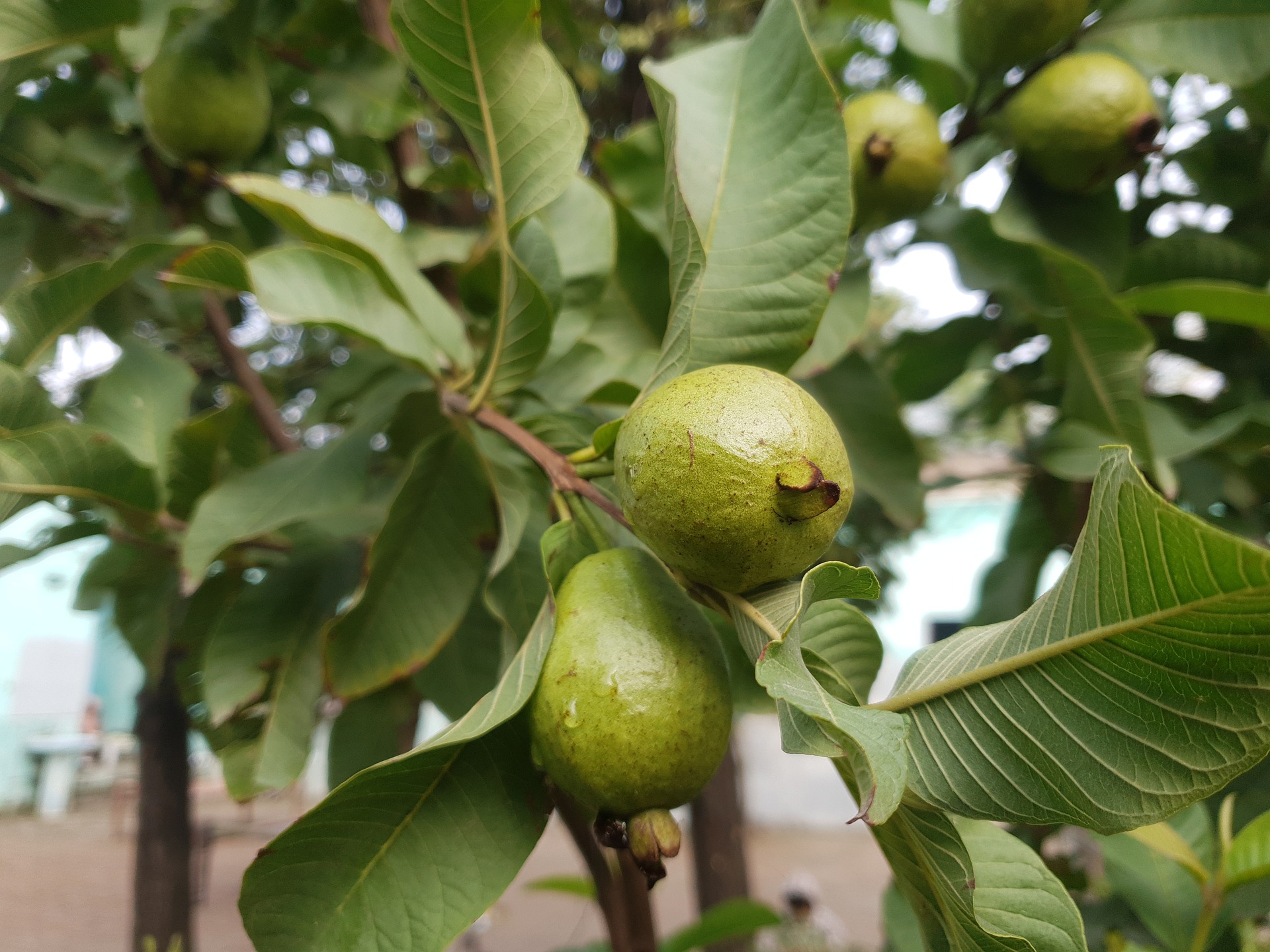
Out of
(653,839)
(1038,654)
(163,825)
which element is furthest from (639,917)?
(163,825)

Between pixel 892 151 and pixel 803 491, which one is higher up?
pixel 892 151

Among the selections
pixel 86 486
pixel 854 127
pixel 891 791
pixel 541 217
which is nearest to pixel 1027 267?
pixel 854 127

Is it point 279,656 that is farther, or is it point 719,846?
point 719,846

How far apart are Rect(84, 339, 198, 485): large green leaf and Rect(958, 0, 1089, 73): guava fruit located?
0.97 metres

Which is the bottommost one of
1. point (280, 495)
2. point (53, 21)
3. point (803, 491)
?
point (803, 491)

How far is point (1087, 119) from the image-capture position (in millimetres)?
854

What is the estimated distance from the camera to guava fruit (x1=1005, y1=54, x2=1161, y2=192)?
0.85 metres

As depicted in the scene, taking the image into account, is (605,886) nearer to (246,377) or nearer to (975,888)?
(975,888)

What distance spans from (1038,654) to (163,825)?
280 cm

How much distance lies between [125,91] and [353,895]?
114cm

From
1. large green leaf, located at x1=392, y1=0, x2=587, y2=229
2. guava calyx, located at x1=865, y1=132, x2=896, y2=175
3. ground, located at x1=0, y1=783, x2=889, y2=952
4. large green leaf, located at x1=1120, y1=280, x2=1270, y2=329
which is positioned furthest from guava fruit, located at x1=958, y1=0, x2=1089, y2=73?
ground, located at x1=0, y1=783, x2=889, y2=952

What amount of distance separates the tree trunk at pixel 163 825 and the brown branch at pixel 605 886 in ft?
6.15

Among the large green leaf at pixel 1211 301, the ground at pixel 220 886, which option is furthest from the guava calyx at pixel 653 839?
the ground at pixel 220 886

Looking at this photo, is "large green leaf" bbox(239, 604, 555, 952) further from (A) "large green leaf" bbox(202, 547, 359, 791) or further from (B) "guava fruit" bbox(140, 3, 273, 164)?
(B) "guava fruit" bbox(140, 3, 273, 164)
